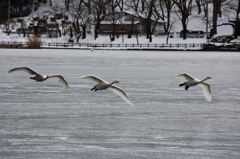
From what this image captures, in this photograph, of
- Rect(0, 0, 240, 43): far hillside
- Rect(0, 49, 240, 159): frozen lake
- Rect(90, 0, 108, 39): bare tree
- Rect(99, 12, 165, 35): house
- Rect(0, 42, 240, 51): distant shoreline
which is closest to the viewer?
Rect(0, 49, 240, 159): frozen lake

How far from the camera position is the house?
75.1m

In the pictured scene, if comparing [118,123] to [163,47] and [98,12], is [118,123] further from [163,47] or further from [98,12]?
[98,12]

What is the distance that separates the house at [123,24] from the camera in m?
75.1

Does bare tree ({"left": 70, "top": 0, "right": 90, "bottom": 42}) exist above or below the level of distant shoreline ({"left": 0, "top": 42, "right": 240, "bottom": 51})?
above

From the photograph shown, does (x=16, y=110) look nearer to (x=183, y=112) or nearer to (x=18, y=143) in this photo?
(x=18, y=143)

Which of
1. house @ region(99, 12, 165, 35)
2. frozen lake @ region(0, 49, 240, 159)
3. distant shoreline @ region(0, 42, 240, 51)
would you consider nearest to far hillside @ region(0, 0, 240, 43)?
house @ region(99, 12, 165, 35)

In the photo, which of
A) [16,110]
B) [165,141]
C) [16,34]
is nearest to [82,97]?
[16,110]

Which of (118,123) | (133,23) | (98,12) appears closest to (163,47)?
(133,23)

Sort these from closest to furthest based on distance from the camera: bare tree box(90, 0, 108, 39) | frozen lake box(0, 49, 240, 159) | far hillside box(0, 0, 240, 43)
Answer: frozen lake box(0, 49, 240, 159) < far hillside box(0, 0, 240, 43) < bare tree box(90, 0, 108, 39)

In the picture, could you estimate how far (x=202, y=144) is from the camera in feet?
34.2

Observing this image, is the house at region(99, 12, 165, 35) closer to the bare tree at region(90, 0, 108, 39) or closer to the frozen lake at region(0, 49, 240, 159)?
the bare tree at region(90, 0, 108, 39)

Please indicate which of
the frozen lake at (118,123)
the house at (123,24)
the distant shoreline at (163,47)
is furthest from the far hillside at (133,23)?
the frozen lake at (118,123)

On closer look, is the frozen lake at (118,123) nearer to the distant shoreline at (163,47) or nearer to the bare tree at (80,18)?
the distant shoreline at (163,47)

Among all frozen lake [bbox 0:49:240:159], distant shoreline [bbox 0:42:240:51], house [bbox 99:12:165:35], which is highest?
house [bbox 99:12:165:35]
